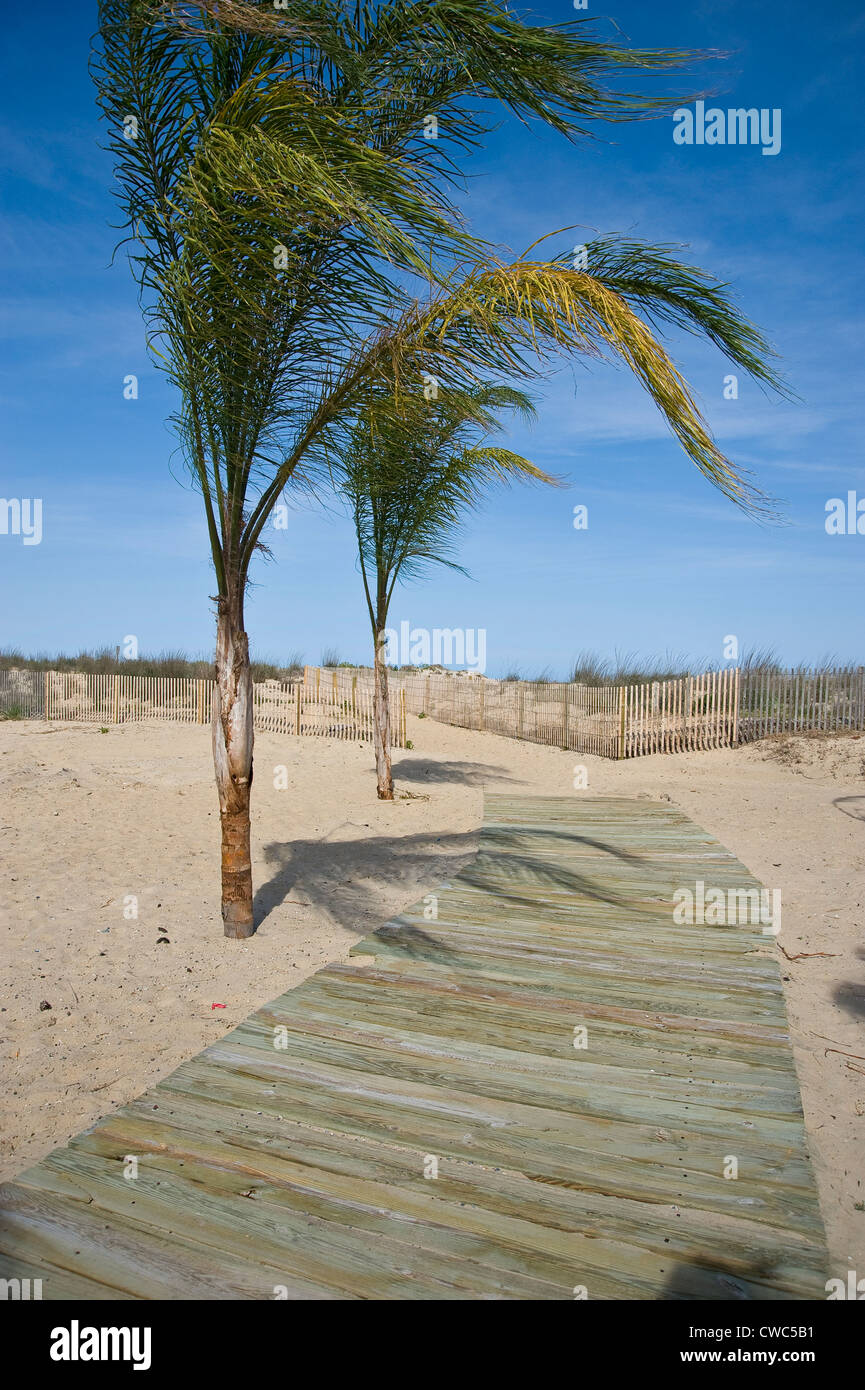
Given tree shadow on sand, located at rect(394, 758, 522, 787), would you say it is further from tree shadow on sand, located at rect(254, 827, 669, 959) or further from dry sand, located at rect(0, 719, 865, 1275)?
tree shadow on sand, located at rect(254, 827, 669, 959)

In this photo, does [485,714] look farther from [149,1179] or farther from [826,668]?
[149,1179]

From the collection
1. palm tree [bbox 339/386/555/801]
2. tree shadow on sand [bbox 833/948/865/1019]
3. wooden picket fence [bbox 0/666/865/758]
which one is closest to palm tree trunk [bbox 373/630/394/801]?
palm tree [bbox 339/386/555/801]

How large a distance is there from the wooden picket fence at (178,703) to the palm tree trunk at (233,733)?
13.8 meters

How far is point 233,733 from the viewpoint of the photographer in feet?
19.2

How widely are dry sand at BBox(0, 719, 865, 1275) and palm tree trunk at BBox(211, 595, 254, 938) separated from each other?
792 mm

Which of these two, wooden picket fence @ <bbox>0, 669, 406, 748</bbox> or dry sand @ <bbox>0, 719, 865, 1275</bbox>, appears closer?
dry sand @ <bbox>0, 719, 865, 1275</bbox>

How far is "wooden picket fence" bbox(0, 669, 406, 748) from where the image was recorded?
821 inches

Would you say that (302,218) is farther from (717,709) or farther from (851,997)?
(717,709)

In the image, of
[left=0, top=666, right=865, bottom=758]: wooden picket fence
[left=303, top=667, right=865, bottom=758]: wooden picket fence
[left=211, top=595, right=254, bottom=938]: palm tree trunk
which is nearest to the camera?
[left=211, top=595, right=254, bottom=938]: palm tree trunk

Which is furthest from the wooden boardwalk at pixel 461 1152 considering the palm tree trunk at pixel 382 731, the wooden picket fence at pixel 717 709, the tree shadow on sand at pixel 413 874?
the wooden picket fence at pixel 717 709

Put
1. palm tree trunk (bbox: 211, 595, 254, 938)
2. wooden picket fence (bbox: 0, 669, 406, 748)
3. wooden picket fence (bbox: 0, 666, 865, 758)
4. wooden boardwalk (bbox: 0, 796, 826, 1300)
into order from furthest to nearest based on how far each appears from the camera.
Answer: wooden picket fence (bbox: 0, 669, 406, 748), wooden picket fence (bbox: 0, 666, 865, 758), palm tree trunk (bbox: 211, 595, 254, 938), wooden boardwalk (bbox: 0, 796, 826, 1300)

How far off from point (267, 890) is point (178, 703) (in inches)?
669

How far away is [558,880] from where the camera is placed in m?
6.94

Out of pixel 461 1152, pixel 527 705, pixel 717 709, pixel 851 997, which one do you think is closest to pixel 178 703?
pixel 527 705
